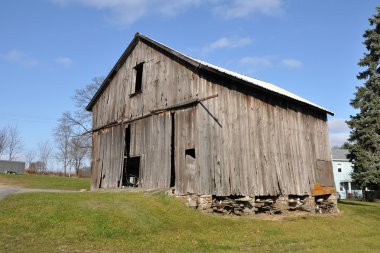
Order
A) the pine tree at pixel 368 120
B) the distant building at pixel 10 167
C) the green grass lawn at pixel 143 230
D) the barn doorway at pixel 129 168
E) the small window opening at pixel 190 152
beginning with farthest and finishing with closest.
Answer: the distant building at pixel 10 167 → the pine tree at pixel 368 120 → the barn doorway at pixel 129 168 → the small window opening at pixel 190 152 → the green grass lawn at pixel 143 230

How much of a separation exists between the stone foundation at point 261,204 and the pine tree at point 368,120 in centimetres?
1244

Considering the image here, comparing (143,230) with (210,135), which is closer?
(143,230)

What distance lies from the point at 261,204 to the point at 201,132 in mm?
4909

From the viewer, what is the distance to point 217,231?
43.3 ft

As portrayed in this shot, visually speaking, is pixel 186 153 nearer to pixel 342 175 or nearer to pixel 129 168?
pixel 129 168

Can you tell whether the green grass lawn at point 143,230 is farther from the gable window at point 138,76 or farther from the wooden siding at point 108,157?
the gable window at point 138,76

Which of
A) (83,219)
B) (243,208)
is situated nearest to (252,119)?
(243,208)

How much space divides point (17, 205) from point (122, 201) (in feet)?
13.1

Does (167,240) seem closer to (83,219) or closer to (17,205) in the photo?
(83,219)

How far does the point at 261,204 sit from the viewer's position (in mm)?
17438

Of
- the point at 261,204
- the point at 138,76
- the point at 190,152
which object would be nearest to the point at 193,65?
the point at 190,152

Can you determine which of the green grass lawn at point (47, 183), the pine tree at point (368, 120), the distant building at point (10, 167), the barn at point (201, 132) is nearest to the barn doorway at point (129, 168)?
the barn at point (201, 132)

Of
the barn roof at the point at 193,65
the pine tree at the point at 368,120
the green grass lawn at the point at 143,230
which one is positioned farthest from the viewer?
the pine tree at the point at 368,120

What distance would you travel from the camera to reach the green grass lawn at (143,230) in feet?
33.7
